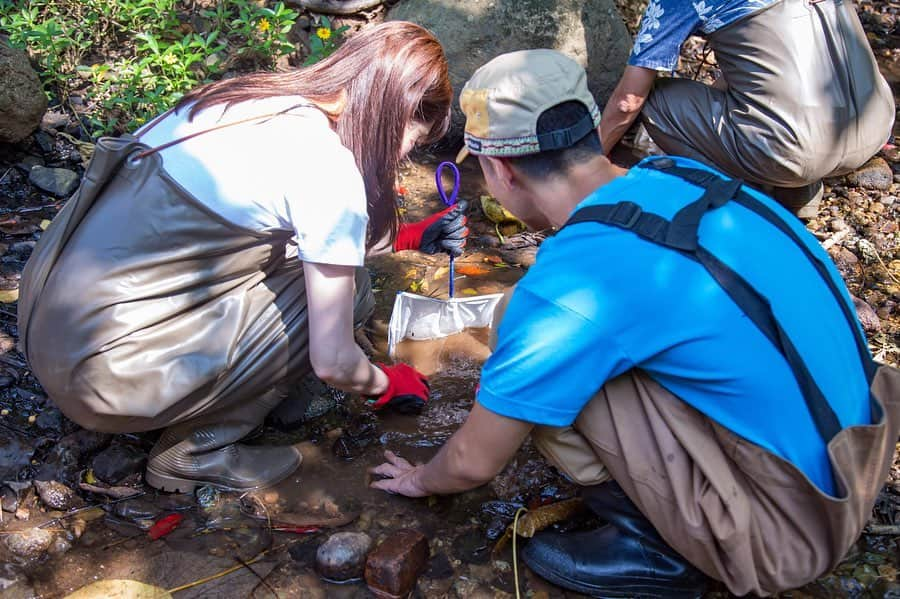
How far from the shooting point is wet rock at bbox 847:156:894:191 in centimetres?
420

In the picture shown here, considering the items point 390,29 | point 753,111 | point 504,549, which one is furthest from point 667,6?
point 504,549

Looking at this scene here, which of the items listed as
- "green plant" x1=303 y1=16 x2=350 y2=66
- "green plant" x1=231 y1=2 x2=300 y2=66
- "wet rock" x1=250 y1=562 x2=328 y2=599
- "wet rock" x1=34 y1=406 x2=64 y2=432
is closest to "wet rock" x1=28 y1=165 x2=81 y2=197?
"green plant" x1=231 y1=2 x2=300 y2=66

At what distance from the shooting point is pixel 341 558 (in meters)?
2.25

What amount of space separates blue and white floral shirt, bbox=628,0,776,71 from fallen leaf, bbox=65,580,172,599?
2847 millimetres

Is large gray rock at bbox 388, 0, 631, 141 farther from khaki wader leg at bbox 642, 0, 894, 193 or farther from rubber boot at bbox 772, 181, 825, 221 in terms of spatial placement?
rubber boot at bbox 772, 181, 825, 221

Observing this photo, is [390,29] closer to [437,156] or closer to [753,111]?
[753,111]

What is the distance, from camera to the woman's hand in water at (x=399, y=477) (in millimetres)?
2365

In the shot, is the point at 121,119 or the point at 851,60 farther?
the point at 121,119

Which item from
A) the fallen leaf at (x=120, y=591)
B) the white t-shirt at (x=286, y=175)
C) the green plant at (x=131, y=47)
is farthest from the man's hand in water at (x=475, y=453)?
the green plant at (x=131, y=47)

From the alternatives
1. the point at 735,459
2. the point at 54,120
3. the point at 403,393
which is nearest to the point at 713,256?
the point at 735,459

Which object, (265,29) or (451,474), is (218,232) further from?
(265,29)

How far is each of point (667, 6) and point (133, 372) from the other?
2589mm

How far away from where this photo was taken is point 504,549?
2332 millimetres

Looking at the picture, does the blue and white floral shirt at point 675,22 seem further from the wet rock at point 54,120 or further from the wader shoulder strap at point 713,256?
the wet rock at point 54,120
